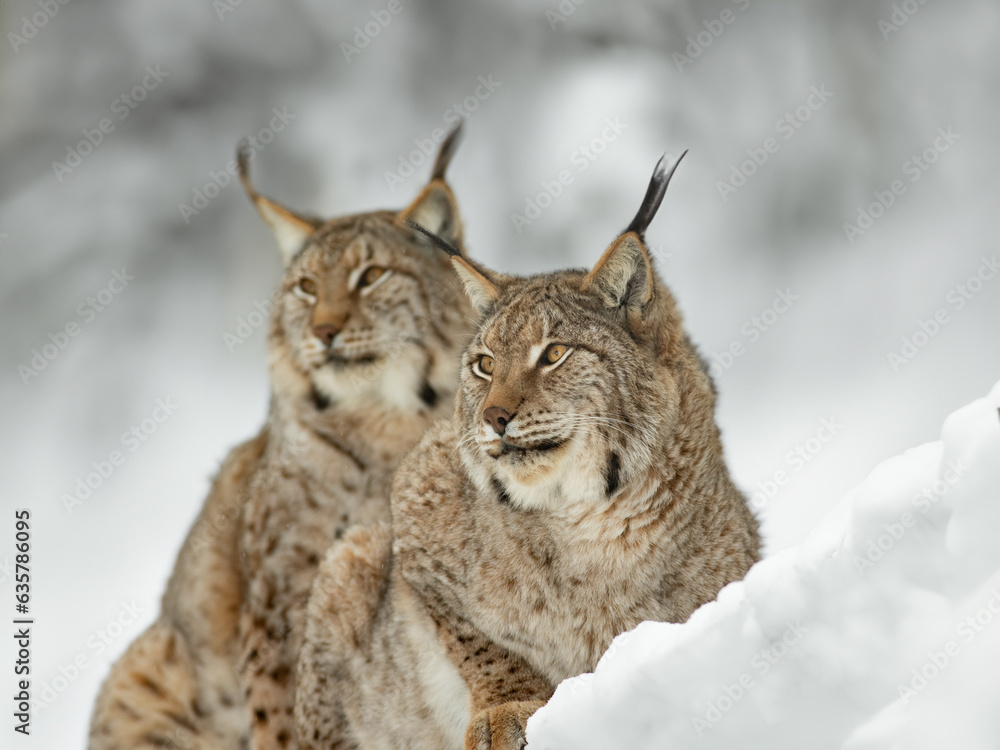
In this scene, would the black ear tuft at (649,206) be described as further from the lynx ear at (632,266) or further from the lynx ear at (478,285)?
the lynx ear at (478,285)

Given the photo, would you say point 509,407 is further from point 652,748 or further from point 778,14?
point 778,14

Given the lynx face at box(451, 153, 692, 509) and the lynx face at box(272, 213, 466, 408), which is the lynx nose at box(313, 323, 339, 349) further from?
the lynx face at box(451, 153, 692, 509)

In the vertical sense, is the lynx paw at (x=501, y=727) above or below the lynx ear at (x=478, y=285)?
below

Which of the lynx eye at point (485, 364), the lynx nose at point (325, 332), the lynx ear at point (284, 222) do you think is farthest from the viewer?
the lynx ear at point (284, 222)

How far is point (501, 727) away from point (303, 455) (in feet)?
8.08

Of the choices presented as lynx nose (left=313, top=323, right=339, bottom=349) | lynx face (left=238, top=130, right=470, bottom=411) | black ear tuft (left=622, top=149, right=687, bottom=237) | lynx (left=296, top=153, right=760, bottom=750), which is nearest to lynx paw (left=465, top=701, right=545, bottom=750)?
lynx (left=296, top=153, right=760, bottom=750)

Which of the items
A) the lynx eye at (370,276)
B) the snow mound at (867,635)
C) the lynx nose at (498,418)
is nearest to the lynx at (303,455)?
the lynx eye at (370,276)

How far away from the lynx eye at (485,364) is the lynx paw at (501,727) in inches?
46.4

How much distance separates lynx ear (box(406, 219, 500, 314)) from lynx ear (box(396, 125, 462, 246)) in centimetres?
130

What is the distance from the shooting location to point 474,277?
4.40 meters

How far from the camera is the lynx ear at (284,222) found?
621cm

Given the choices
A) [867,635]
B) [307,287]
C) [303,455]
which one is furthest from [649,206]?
[303,455]

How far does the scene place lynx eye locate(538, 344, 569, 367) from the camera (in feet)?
12.7

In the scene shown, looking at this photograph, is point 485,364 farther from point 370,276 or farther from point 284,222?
point 284,222
